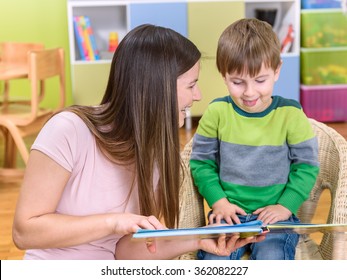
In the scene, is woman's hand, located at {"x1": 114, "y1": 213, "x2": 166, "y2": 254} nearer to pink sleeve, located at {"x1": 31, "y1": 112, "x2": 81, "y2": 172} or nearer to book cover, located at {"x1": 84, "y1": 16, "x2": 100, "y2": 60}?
pink sleeve, located at {"x1": 31, "y1": 112, "x2": 81, "y2": 172}

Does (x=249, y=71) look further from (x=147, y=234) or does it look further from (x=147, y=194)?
(x=147, y=234)

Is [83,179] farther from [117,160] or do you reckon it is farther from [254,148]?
[254,148]

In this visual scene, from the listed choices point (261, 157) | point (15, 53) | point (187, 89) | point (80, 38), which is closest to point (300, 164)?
point (261, 157)

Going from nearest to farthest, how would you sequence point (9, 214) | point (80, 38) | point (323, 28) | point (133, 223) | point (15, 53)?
point (133, 223) < point (9, 214) < point (15, 53) < point (80, 38) < point (323, 28)

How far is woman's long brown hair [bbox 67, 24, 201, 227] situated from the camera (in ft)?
4.58

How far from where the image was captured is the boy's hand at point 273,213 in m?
1.70

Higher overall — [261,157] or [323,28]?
[323,28]

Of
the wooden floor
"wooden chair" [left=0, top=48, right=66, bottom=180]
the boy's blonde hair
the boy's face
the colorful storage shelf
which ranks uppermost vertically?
the boy's blonde hair

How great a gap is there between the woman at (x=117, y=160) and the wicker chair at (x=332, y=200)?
28 centimetres

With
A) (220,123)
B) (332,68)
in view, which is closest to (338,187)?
(220,123)

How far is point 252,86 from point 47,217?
23.8 inches

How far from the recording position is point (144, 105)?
55.1 inches

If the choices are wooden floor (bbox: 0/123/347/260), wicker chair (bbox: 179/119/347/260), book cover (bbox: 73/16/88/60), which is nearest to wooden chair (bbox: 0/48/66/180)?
wooden floor (bbox: 0/123/347/260)
